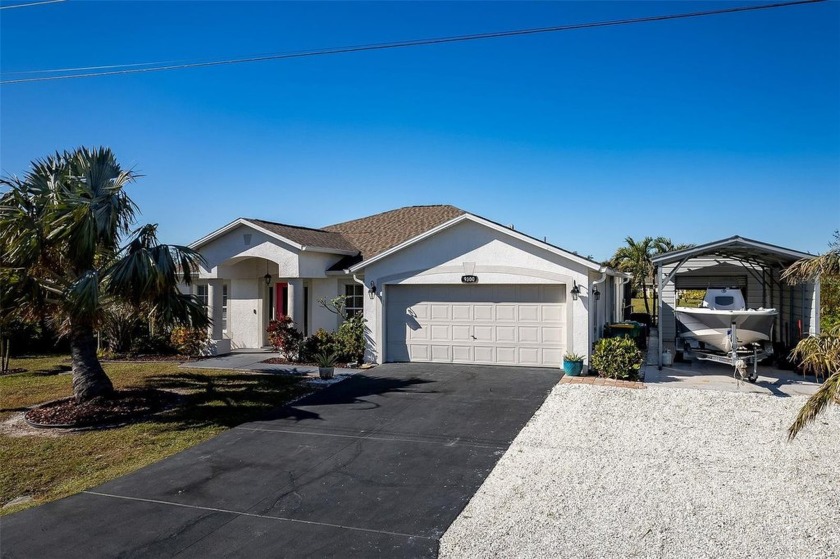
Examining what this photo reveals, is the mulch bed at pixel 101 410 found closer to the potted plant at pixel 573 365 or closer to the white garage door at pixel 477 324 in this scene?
the white garage door at pixel 477 324

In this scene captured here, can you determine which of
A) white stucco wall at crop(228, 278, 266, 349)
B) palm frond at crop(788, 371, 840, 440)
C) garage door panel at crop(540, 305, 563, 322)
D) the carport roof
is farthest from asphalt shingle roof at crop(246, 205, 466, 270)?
palm frond at crop(788, 371, 840, 440)

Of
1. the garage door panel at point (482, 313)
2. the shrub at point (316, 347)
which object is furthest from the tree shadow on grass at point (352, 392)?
the garage door panel at point (482, 313)

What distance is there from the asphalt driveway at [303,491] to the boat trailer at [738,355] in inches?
220

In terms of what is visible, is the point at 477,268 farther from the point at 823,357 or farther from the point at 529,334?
the point at 823,357

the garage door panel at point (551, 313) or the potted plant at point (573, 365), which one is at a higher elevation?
A: the garage door panel at point (551, 313)

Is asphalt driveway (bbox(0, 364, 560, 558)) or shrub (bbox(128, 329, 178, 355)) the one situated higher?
shrub (bbox(128, 329, 178, 355))

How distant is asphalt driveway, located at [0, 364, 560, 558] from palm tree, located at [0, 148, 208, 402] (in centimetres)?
353

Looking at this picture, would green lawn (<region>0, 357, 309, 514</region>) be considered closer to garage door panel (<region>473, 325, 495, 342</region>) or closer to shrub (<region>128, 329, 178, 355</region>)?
shrub (<region>128, 329, 178, 355</region>)

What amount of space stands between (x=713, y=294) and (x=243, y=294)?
15814 mm

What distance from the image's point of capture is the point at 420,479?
23.2 ft

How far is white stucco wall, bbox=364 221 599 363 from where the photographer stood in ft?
45.5

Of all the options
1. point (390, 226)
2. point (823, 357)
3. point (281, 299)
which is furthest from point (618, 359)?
point (281, 299)

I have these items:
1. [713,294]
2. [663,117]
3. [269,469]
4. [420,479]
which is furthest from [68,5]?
[713,294]

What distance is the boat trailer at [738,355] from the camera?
12.3 meters
